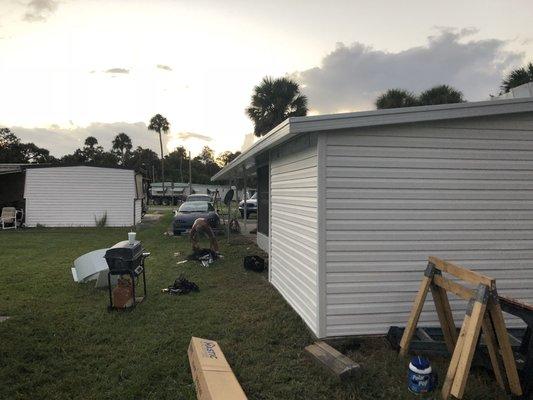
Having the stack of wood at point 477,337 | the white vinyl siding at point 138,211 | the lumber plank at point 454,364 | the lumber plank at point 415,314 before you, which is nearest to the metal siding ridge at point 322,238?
the lumber plank at point 415,314

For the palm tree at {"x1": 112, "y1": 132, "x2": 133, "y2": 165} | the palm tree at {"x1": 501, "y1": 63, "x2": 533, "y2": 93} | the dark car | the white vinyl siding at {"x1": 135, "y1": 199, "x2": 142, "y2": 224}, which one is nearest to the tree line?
the palm tree at {"x1": 112, "y1": 132, "x2": 133, "y2": 165}

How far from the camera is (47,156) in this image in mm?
57625

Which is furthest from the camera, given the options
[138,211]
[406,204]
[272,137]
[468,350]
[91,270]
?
[138,211]

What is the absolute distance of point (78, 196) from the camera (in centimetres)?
1786

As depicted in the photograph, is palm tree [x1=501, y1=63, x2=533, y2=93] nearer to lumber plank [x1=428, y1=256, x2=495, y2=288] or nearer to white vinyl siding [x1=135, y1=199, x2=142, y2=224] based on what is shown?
lumber plank [x1=428, y1=256, x2=495, y2=288]

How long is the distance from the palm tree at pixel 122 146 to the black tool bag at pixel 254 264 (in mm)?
66070

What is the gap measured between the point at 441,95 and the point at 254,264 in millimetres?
14770

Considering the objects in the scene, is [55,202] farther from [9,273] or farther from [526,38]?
[526,38]

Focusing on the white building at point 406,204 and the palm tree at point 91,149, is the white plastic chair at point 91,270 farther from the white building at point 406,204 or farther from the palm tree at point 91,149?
the palm tree at point 91,149

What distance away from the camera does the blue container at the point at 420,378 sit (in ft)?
10.5

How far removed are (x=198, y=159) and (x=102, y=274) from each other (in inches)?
3186

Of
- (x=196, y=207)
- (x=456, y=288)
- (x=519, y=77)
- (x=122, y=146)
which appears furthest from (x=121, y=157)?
(x=456, y=288)

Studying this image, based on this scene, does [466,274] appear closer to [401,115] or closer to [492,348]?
[492,348]

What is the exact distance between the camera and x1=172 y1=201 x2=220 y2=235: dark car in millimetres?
14398
